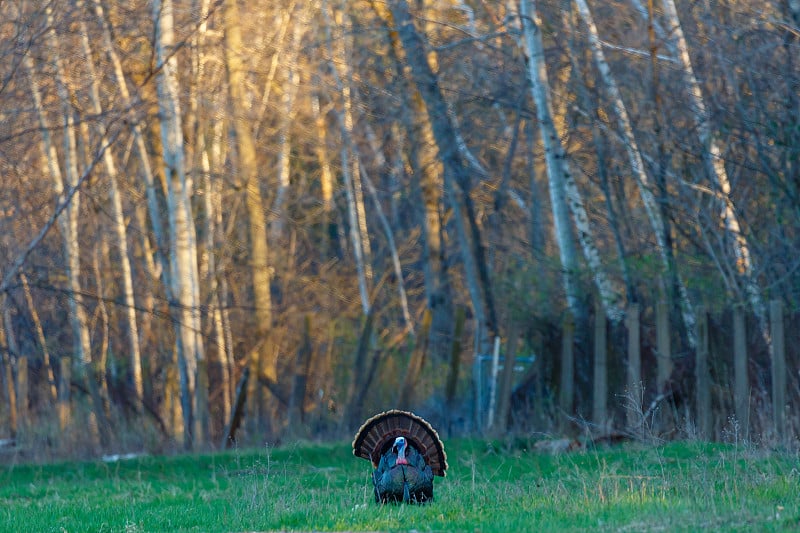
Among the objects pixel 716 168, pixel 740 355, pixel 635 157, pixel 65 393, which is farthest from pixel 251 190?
pixel 740 355

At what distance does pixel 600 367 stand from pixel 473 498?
7133 mm

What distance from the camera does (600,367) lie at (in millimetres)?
16047

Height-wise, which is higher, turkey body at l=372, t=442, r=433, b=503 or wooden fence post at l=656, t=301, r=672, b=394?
wooden fence post at l=656, t=301, r=672, b=394

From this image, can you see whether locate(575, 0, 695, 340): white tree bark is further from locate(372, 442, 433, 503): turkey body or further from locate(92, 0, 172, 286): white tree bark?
locate(372, 442, 433, 503): turkey body

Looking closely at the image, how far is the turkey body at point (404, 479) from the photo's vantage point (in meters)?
8.42

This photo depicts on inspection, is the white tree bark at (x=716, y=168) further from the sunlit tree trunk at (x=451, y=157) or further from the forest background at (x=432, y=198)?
the sunlit tree trunk at (x=451, y=157)

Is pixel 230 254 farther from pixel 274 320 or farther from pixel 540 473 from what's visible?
pixel 540 473

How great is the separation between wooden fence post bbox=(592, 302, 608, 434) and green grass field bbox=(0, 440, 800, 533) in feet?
5.96

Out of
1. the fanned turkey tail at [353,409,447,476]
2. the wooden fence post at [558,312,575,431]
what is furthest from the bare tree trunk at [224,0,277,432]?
the fanned turkey tail at [353,409,447,476]

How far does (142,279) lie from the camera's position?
92.3 ft

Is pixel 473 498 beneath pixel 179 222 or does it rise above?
beneath

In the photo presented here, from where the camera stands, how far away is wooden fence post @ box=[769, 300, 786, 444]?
13.8m

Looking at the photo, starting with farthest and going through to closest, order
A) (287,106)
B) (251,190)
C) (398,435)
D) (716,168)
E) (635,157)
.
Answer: (287,106), (251,190), (635,157), (716,168), (398,435)

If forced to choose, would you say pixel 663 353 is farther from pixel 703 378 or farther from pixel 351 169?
pixel 351 169
